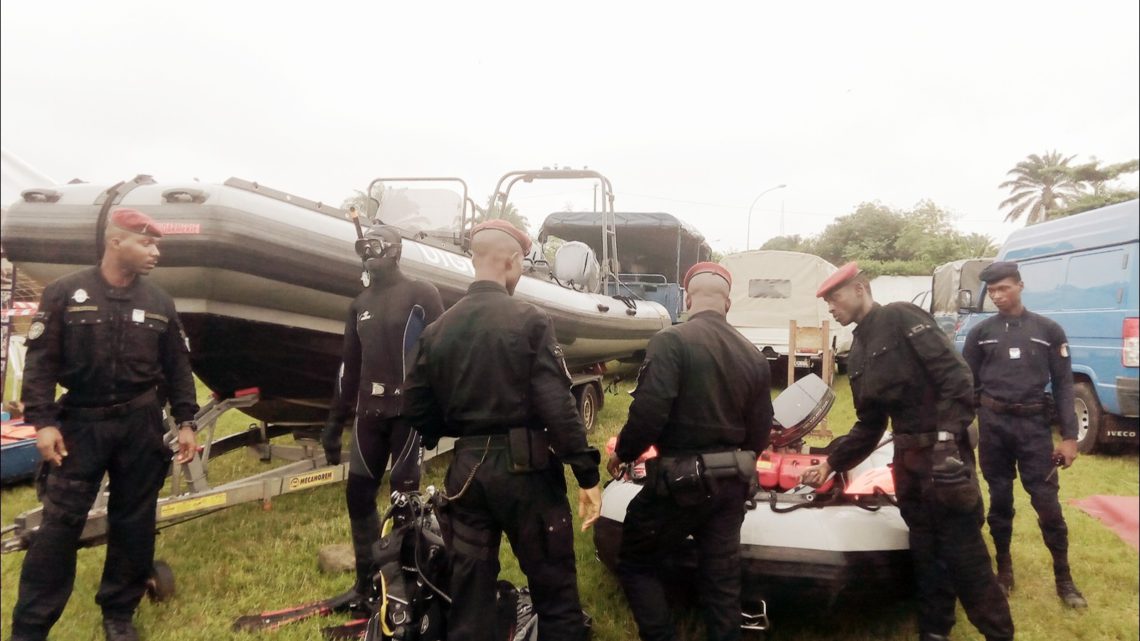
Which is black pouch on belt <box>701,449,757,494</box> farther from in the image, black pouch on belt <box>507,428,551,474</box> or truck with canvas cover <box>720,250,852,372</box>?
truck with canvas cover <box>720,250,852,372</box>

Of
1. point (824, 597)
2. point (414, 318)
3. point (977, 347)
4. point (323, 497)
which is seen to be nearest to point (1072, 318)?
point (977, 347)

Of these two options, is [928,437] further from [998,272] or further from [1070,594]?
[1070,594]

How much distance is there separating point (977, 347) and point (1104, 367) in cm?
96

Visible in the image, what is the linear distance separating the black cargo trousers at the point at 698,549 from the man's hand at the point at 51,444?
2.03 metres

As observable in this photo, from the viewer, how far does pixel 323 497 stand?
157 inches

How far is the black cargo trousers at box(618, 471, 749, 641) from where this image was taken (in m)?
2.09

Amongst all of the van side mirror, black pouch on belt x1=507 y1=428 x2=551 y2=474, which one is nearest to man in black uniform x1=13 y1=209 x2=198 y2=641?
black pouch on belt x1=507 y1=428 x2=551 y2=474

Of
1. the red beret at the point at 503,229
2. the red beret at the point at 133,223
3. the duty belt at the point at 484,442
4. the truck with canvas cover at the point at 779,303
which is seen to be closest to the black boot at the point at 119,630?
the red beret at the point at 133,223

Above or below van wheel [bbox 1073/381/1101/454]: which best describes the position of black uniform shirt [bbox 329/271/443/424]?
above

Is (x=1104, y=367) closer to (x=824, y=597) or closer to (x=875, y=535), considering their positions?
(x=875, y=535)

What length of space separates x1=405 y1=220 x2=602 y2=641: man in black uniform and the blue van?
194cm

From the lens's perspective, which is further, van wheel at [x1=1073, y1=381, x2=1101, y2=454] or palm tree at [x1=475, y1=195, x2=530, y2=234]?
palm tree at [x1=475, y1=195, x2=530, y2=234]

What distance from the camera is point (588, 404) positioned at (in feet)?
18.5

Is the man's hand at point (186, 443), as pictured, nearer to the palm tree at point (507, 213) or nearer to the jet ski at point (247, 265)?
the jet ski at point (247, 265)
